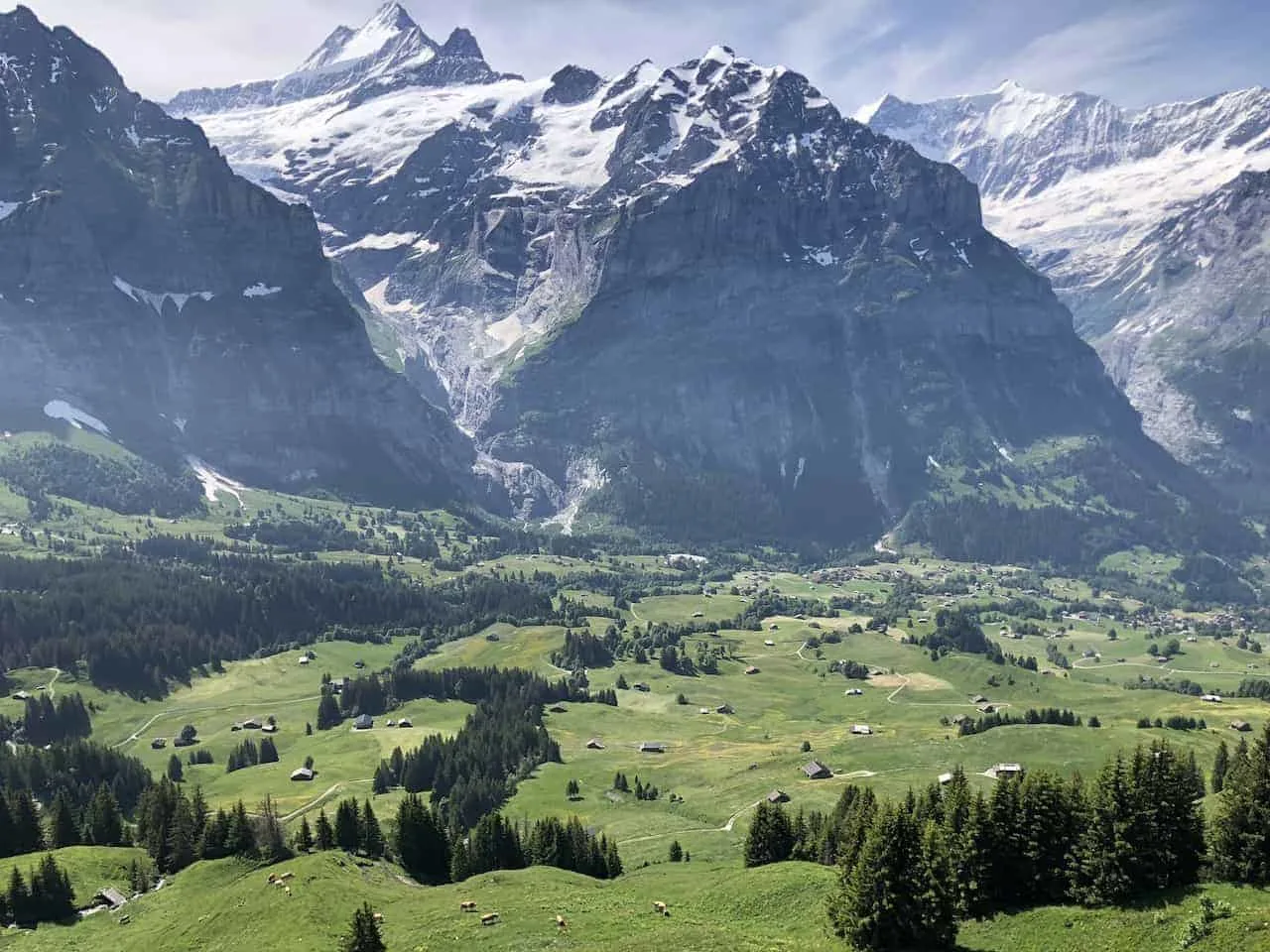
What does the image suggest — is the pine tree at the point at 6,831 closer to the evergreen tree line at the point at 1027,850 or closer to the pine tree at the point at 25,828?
the pine tree at the point at 25,828

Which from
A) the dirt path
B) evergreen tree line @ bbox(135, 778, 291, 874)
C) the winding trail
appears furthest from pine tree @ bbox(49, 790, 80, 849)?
the dirt path

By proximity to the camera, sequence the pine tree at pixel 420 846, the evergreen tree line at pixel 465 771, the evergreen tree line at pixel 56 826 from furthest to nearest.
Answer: the evergreen tree line at pixel 465 771 → the evergreen tree line at pixel 56 826 → the pine tree at pixel 420 846

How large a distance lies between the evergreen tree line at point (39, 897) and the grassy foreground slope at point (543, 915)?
9.44 feet

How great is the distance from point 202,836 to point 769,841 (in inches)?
2500

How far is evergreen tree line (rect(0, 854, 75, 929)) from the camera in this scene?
3944 inches

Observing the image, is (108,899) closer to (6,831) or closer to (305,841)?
(305,841)

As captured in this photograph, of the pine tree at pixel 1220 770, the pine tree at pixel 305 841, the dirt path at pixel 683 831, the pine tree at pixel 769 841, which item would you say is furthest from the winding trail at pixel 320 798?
the pine tree at pixel 1220 770

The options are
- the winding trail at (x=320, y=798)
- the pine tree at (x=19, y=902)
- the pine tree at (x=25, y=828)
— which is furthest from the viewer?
the winding trail at (x=320, y=798)

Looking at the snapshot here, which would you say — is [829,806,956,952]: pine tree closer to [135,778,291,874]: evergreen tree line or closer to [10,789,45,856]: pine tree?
[135,778,291,874]: evergreen tree line

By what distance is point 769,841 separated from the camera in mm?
110500

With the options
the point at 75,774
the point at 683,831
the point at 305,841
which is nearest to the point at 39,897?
the point at 305,841

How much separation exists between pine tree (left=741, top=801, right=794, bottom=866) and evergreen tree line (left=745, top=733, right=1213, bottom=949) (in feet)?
81.1

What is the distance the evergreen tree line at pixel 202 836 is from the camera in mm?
114188

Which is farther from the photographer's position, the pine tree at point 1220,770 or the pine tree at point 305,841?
the pine tree at point 1220,770
